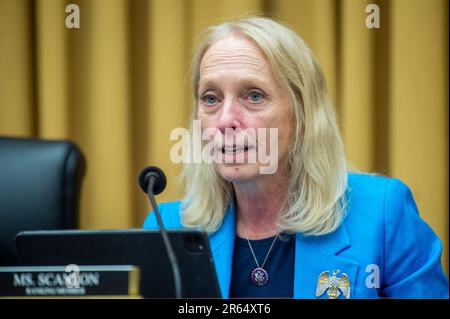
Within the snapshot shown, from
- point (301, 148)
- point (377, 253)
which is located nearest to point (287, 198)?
point (301, 148)

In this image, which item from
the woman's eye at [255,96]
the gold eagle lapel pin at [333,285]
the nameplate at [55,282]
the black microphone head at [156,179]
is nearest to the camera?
the nameplate at [55,282]

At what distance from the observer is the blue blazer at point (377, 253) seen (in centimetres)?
120

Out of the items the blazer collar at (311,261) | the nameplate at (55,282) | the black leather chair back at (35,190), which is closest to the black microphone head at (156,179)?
the nameplate at (55,282)

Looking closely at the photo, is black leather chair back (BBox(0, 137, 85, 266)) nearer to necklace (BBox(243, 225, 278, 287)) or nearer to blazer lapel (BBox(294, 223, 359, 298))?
necklace (BBox(243, 225, 278, 287))

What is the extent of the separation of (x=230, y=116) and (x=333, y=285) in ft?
1.36

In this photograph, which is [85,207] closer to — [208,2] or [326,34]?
[208,2]

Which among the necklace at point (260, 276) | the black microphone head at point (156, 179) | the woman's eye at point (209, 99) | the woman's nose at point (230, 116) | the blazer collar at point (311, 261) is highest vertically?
the woman's eye at point (209, 99)

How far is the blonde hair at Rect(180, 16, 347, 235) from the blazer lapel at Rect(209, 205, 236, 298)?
0.02m

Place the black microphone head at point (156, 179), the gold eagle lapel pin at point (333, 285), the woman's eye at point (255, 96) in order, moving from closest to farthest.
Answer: the black microphone head at point (156, 179) → the gold eagle lapel pin at point (333, 285) → the woman's eye at point (255, 96)

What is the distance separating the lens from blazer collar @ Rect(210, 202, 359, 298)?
1218mm

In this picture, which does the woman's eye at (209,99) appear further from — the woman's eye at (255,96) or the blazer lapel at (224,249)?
the blazer lapel at (224,249)

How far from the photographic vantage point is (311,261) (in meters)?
1.24

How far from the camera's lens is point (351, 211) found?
132 centimetres

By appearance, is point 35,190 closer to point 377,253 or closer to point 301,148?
point 301,148
